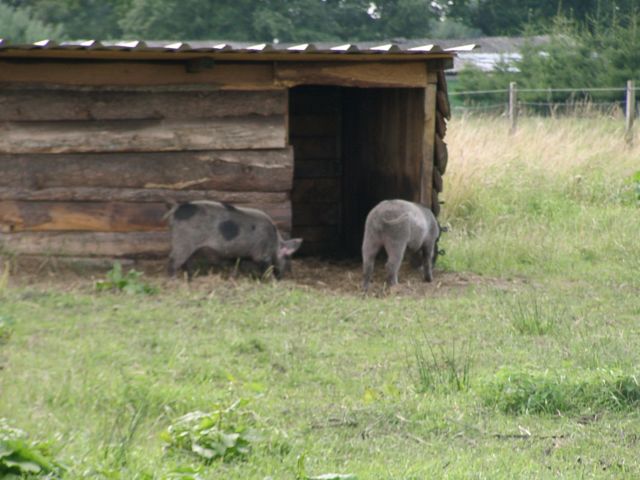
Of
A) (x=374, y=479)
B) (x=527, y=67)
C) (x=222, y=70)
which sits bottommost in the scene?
(x=527, y=67)

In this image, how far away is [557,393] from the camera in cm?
691

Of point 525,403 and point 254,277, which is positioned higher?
point 525,403

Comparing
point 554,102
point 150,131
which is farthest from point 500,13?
point 150,131

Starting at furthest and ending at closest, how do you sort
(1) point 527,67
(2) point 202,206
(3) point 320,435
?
(1) point 527,67, (2) point 202,206, (3) point 320,435

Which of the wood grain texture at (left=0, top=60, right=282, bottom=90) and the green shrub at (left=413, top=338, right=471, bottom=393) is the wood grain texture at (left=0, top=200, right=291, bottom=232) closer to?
the wood grain texture at (left=0, top=60, right=282, bottom=90)

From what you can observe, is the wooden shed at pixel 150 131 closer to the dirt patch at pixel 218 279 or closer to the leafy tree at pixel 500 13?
the dirt patch at pixel 218 279

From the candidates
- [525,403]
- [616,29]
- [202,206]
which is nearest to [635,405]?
[525,403]

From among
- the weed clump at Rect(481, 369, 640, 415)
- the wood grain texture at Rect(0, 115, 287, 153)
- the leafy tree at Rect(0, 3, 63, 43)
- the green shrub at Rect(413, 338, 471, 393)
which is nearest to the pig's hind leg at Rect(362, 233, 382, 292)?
the wood grain texture at Rect(0, 115, 287, 153)

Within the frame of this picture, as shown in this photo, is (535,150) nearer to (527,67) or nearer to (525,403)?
(525,403)

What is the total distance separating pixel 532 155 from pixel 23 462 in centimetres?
1435

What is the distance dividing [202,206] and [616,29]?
22.2 m

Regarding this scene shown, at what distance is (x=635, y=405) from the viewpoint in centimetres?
690

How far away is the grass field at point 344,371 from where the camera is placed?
19.5 ft

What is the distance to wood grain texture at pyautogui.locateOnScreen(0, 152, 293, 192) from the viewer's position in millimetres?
11352
